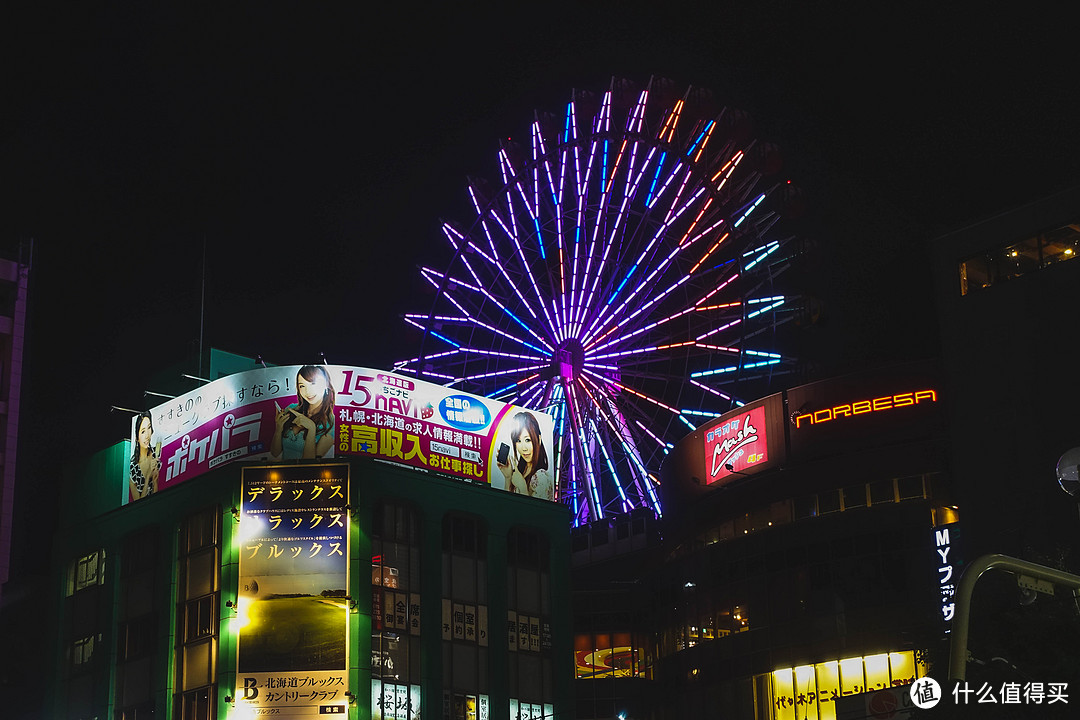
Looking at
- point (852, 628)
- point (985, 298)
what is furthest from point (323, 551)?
point (985, 298)

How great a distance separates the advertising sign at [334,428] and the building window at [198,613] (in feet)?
9.55

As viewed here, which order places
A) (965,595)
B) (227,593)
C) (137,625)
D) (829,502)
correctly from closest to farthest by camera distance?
(965,595)
(227,593)
(137,625)
(829,502)

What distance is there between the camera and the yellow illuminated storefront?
64500 millimetres

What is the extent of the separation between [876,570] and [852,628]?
2.90 m

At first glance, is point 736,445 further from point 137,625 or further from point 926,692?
point 926,692

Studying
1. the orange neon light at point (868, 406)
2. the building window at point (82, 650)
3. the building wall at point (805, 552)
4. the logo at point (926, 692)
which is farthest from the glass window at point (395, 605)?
the logo at point (926, 692)

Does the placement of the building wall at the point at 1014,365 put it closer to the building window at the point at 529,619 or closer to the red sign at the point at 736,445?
the red sign at the point at 736,445

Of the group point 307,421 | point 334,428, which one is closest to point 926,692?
point 334,428

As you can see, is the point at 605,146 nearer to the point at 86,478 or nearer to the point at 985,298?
the point at 985,298

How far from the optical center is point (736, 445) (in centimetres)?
7669

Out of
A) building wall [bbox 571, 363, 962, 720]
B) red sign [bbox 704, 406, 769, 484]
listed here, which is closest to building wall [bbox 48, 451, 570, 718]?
building wall [bbox 571, 363, 962, 720]

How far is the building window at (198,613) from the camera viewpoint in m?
58.4

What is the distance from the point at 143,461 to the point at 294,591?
13222 millimetres

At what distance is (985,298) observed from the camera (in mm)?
58844
